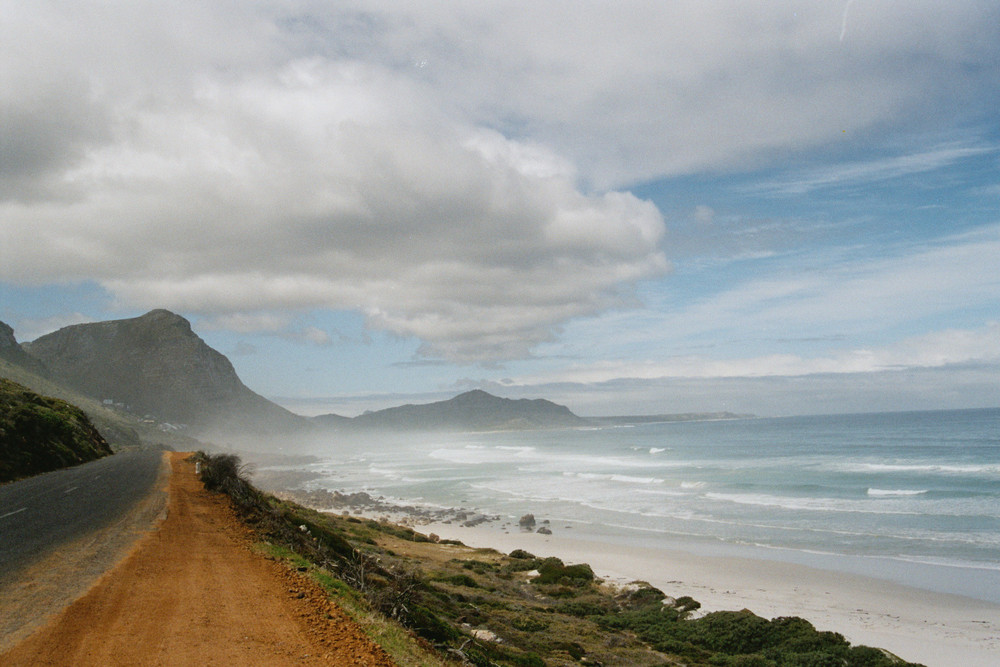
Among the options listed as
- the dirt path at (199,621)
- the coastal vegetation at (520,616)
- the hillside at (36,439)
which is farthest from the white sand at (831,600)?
the hillside at (36,439)

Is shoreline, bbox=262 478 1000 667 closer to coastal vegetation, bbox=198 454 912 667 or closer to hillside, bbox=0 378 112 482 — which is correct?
coastal vegetation, bbox=198 454 912 667

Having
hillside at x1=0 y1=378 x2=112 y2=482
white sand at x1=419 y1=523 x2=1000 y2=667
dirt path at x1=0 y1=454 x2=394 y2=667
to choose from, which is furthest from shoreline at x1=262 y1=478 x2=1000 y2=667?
hillside at x1=0 y1=378 x2=112 y2=482

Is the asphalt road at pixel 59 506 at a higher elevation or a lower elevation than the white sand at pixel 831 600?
higher

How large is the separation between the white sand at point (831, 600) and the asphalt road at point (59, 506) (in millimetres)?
17766

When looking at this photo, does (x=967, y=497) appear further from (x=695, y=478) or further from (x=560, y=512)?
(x=560, y=512)

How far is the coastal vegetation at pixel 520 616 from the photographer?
9289 millimetres

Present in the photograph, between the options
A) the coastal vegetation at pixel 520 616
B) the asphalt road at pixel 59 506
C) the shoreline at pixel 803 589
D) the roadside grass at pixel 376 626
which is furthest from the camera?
the shoreline at pixel 803 589

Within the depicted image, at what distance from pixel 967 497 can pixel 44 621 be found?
47231mm

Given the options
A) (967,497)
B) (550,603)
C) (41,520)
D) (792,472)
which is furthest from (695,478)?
(41,520)

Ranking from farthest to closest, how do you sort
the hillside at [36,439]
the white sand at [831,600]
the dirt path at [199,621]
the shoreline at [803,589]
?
the hillside at [36,439], the shoreline at [803,589], the white sand at [831,600], the dirt path at [199,621]

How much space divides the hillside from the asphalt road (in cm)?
144

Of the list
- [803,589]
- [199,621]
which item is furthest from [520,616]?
[803,589]

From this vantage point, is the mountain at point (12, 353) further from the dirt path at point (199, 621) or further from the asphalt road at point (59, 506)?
the dirt path at point (199, 621)

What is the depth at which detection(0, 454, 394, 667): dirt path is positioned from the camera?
20.4ft
